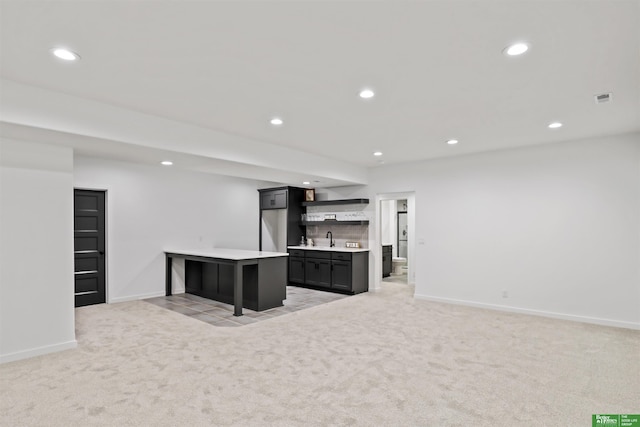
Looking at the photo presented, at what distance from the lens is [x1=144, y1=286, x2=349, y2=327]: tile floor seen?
5020mm

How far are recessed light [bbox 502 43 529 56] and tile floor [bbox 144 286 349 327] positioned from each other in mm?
4212

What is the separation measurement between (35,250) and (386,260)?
711cm

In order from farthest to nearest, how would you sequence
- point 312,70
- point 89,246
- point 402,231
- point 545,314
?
point 402,231
point 89,246
point 545,314
point 312,70

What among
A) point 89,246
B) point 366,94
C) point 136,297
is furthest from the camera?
point 136,297

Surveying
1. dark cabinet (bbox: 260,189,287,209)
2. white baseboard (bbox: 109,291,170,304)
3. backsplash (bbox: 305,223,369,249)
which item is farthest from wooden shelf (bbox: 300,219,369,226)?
white baseboard (bbox: 109,291,170,304)

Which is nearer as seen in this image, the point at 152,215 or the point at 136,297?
the point at 136,297

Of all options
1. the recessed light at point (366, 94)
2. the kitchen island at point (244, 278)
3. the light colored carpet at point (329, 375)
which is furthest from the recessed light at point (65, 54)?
the kitchen island at point (244, 278)

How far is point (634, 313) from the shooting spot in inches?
179

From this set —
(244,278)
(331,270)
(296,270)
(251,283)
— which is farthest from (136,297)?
(331,270)

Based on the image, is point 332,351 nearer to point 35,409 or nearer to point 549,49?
point 35,409

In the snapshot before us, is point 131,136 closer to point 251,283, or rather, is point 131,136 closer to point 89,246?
point 251,283

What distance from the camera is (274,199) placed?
8.26 metres

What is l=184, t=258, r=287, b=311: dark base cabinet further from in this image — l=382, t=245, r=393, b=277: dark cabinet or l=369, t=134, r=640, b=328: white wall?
l=382, t=245, r=393, b=277: dark cabinet

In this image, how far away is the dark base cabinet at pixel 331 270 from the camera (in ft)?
22.5
